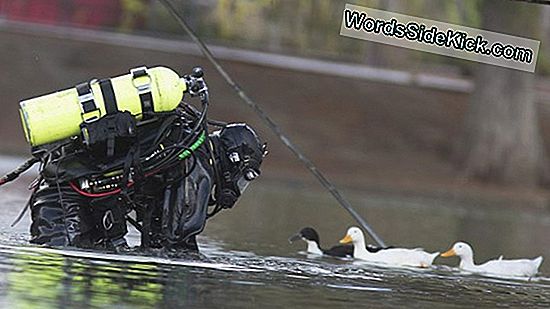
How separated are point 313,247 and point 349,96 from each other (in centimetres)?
2414

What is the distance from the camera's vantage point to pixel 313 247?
13758 mm

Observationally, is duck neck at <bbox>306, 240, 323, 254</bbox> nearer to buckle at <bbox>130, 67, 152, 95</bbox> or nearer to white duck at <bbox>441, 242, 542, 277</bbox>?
white duck at <bbox>441, 242, 542, 277</bbox>

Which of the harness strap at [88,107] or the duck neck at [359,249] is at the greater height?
the harness strap at [88,107]

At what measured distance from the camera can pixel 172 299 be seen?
8.02 meters

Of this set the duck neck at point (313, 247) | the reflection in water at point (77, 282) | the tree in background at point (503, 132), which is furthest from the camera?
the tree in background at point (503, 132)

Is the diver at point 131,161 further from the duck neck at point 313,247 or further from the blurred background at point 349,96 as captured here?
the blurred background at point 349,96

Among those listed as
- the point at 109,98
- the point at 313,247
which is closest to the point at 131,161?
the point at 109,98

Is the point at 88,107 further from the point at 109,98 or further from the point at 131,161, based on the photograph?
the point at 131,161

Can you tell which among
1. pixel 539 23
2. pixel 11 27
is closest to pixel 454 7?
pixel 539 23

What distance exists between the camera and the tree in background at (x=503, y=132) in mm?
31781

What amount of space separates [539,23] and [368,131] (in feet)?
16.0

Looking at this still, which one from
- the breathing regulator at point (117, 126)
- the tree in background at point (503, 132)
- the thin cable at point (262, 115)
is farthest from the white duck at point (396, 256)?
the tree in background at point (503, 132)

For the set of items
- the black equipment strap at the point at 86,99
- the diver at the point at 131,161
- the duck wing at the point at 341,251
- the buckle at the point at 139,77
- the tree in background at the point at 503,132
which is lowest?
the duck wing at the point at 341,251

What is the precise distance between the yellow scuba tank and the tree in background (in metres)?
22.1
